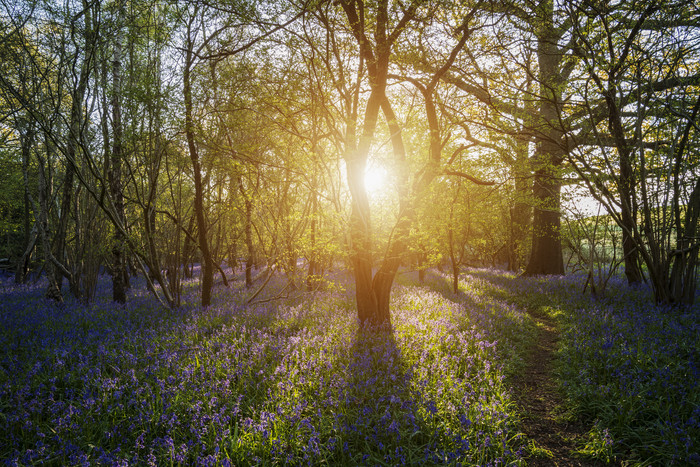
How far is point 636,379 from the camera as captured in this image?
4.28m

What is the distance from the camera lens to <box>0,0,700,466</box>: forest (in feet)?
11.6

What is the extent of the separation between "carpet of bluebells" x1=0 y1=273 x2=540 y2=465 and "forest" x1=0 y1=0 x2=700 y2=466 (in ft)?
0.13

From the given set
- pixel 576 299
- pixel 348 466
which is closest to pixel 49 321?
pixel 348 466

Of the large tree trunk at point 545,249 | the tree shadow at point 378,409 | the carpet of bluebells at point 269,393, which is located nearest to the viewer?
the carpet of bluebells at point 269,393

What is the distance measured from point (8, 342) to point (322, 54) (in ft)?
26.4

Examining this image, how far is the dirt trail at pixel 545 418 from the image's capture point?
3615 mm

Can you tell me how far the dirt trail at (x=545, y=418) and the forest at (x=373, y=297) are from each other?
0.11 feet

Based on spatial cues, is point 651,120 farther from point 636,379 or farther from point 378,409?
point 378,409

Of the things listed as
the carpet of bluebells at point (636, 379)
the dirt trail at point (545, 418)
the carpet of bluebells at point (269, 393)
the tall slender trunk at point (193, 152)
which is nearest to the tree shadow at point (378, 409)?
the carpet of bluebells at point (269, 393)

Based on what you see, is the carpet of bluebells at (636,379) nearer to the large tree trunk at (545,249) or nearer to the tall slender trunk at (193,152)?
the large tree trunk at (545,249)

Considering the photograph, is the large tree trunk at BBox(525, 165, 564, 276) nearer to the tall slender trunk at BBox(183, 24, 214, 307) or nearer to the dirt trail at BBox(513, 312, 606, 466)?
the dirt trail at BBox(513, 312, 606, 466)

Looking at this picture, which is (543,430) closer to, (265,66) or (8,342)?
(265,66)

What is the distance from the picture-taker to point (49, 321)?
743 centimetres

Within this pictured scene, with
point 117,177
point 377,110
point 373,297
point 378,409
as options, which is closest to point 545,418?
point 378,409
